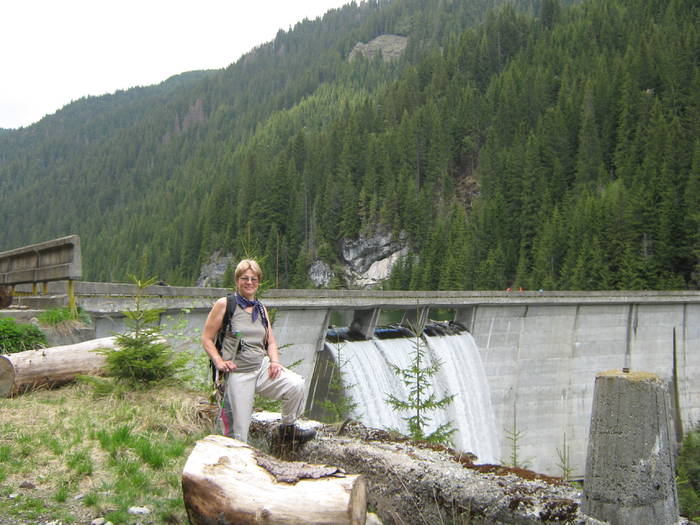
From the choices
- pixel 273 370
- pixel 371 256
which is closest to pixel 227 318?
pixel 273 370

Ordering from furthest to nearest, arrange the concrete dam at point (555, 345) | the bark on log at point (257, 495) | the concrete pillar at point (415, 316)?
the concrete dam at point (555, 345)
the concrete pillar at point (415, 316)
the bark on log at point (257, 495)

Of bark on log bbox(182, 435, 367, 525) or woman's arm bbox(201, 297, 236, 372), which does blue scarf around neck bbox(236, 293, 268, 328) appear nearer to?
woman's arm bbox(201, 297, 236, 372)

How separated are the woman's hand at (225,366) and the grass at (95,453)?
3.11 ft

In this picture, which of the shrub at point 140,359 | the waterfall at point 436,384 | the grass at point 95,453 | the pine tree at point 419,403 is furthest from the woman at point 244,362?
the waterfall at point 436,384

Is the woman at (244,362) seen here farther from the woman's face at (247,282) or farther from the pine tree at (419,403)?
the pine tree at (419,403)

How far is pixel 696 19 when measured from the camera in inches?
3669

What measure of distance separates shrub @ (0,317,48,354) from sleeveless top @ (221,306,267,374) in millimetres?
4228

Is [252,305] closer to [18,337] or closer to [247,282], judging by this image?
[247,282]

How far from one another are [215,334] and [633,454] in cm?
326

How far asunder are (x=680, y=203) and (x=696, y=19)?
5553cm

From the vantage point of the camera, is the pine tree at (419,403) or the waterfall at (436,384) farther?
the waterfall at (436,384)

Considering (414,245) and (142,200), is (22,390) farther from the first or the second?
(142,200)

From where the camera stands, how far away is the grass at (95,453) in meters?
4.41

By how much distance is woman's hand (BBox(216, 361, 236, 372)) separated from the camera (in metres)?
5.08
